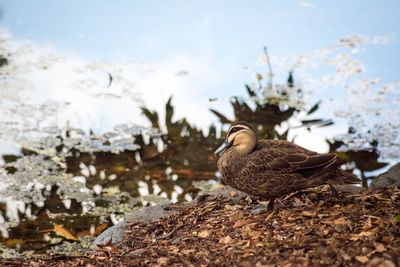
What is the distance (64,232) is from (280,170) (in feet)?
10.4

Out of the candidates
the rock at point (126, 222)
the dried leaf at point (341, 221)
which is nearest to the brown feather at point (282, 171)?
the dried leaf at point (341, 221)

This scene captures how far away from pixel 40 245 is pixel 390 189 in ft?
13.0

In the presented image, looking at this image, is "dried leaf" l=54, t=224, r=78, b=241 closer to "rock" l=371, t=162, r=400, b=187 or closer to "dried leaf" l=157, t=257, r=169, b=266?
"dried leaf" l=157, t=257, r=169, b=266

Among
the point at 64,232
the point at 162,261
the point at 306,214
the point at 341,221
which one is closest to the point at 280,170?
the point at 306,214

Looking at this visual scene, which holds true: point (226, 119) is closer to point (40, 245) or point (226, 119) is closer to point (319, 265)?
point (40, 245)

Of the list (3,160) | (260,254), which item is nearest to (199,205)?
(260,254)

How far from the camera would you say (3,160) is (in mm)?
8391

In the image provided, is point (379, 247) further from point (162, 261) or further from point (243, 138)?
point (243, 138)

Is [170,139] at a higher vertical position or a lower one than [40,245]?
higher

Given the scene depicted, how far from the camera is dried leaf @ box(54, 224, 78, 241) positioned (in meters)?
6.69

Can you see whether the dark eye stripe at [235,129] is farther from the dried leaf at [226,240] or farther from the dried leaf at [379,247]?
the dried leaf at [379,247]

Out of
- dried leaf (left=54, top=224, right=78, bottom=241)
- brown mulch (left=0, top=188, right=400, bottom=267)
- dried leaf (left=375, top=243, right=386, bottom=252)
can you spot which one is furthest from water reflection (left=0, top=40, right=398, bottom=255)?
dried leaf (left=375, top=243, right=386, bottom=252)

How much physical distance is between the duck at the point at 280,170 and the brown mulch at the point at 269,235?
9.2 inches

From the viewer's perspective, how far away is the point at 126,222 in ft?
18.4
